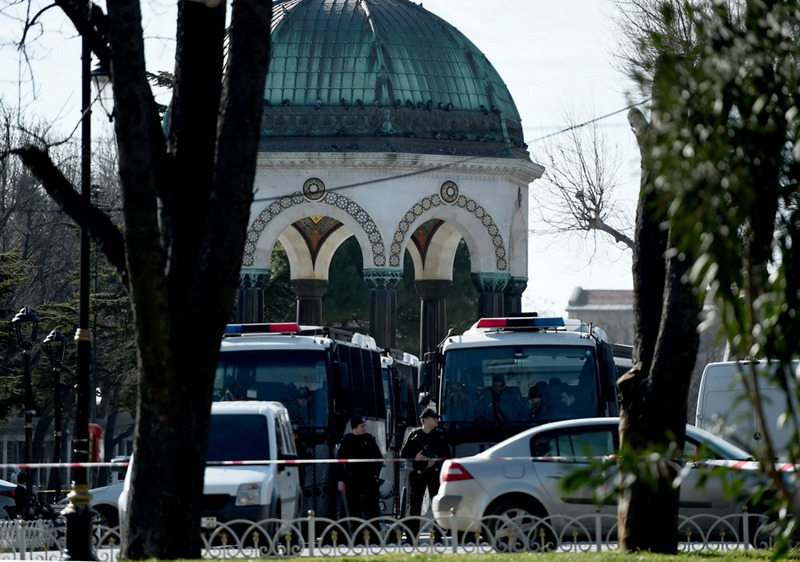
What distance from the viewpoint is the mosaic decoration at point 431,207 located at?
38281mm

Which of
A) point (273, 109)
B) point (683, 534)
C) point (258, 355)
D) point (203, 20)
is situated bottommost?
point (683, 534)

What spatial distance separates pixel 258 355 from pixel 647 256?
10571 millimetres

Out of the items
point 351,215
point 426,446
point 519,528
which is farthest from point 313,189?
point 519,528

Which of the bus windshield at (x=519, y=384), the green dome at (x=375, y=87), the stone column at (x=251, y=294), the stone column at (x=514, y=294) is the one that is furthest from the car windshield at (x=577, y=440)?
the stone column at (x=514, y=294)

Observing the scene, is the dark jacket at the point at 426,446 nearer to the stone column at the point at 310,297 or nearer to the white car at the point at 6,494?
the white car at the point at 6,494

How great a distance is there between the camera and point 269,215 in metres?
38.1

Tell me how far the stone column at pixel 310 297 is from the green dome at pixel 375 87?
4694 mm

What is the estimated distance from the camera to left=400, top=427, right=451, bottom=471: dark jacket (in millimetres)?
→ 21766

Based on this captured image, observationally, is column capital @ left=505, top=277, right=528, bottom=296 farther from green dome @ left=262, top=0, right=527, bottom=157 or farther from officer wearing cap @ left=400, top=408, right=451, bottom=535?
officer wearing cap @ left=400, top=408, right=451, bottom=535

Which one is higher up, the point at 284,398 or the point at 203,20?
the point at 203,20

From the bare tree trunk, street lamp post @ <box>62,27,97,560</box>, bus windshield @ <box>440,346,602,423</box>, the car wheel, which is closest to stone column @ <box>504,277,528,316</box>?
bus windshield @ <box>440,346,602,423</box>

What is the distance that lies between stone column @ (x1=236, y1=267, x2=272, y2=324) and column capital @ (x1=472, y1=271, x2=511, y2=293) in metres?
4.47

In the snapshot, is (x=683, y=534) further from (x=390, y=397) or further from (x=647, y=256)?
(x=390, y=397)

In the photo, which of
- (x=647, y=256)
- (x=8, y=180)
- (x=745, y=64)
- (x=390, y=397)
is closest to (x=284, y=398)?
(x=390, y=397)
